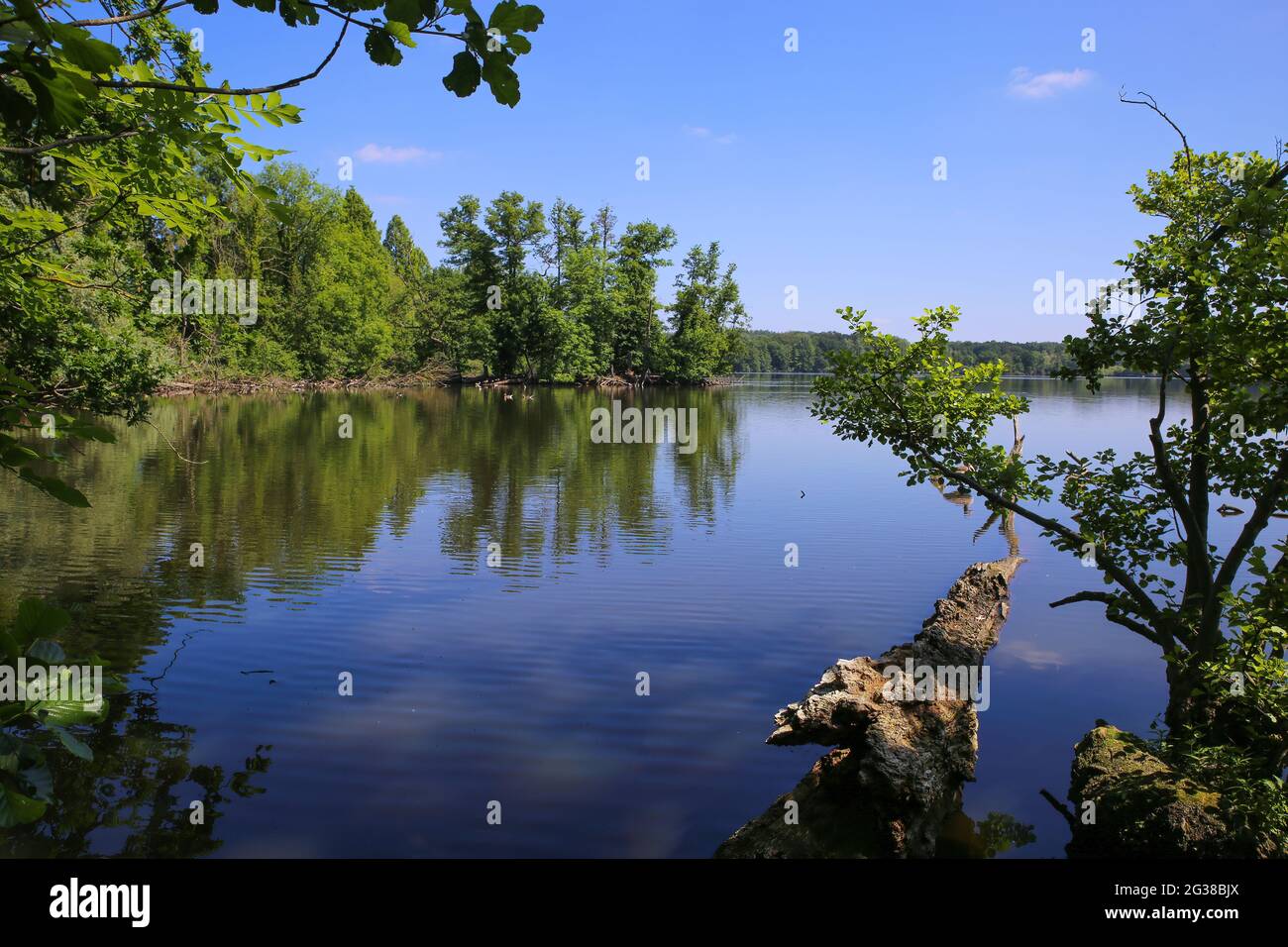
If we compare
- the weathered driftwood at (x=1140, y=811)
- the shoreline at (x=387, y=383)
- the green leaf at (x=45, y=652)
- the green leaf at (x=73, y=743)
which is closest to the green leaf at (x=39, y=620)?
Result: the green leaf at (x=45, y=652)

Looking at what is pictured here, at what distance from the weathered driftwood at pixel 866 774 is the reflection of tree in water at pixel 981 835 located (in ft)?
0.44

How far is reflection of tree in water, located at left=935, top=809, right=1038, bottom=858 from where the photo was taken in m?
7.57

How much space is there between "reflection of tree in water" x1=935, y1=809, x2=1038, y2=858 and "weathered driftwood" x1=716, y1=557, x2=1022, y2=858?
13 centimetres

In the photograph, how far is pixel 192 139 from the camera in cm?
326

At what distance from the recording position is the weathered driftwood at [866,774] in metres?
7.02

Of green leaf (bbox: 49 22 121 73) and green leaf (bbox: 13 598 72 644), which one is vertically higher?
green leaf (bbox: 49 22 121 73)

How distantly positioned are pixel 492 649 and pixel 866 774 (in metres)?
6.49

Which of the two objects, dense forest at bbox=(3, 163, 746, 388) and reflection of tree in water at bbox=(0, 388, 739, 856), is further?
dense forest at bbox=(3, 163, 746, 388)

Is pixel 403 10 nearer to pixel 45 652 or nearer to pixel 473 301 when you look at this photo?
pixel 45 652

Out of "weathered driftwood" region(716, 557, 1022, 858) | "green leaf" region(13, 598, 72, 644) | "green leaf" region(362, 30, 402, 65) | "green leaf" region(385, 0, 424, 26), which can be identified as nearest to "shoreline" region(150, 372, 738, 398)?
"weathered driftwood" region(716, 557, 1022, 858)

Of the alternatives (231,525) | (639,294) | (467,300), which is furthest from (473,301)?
(231,525)

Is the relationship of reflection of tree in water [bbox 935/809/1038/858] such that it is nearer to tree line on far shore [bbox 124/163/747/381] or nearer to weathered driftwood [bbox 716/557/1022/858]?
weathered driftwood [bbox 716/557/1022/858]

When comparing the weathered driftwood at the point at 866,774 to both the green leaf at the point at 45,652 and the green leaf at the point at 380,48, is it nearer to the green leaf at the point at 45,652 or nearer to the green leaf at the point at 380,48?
the green leaf at the point at 45,652
